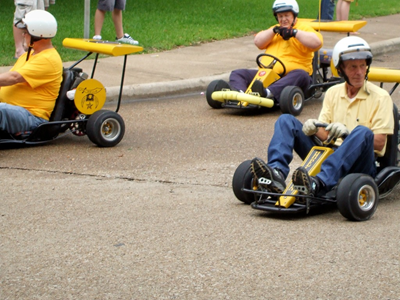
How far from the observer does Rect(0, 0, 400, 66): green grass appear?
41.3 feet

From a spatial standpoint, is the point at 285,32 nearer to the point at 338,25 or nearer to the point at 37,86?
the point at 338,25

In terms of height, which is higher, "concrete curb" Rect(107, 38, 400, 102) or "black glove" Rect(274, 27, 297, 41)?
"black glove" Rect(274, 27, 297, 41)

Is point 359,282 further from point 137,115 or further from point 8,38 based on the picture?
point 8,38

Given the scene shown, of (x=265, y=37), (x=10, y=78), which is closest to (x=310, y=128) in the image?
(x=10, y=78)

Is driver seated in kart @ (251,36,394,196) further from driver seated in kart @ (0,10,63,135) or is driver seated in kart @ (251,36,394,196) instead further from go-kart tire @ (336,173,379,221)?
driver seated in kart @ (0,10,63,135)

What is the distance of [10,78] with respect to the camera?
698 cm

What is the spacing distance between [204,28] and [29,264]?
10388 millimetres

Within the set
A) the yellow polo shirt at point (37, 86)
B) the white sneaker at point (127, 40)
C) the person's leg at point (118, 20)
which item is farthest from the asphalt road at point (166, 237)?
the person's leg at point (118, 20)

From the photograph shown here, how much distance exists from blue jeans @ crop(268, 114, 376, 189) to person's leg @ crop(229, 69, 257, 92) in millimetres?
3729

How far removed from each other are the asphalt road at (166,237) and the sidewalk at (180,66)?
311 centimetres

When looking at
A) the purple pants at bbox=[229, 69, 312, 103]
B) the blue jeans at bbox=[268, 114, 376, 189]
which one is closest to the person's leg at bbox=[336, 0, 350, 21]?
the purple pants at bbox=[229, 69, 312, 103]

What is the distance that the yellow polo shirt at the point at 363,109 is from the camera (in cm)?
518

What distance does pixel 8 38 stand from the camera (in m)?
12.4

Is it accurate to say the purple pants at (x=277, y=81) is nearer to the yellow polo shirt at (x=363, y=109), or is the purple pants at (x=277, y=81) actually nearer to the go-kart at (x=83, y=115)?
the go-kart at (x=83, y=115)
